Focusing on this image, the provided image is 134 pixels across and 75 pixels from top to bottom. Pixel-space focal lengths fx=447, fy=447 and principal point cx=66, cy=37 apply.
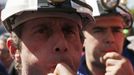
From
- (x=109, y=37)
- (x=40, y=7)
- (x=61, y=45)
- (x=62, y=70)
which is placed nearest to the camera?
(x=62, y=70)

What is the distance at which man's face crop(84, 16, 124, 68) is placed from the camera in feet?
13.2

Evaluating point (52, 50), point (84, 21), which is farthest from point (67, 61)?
point (84, 21)

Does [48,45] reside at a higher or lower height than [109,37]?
higher

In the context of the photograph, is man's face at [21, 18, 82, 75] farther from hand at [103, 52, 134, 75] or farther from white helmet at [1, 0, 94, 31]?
hand at [103, 52, 134, 75]

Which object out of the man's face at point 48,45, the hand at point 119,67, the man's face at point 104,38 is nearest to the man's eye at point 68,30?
the man's face at point 48,45

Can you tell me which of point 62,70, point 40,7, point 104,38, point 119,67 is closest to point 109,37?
point 104,38

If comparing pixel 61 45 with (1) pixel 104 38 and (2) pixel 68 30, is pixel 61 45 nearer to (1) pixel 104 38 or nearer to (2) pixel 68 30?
(2) pixel 68 30

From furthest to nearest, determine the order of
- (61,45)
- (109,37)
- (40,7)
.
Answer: (109,37) < (40,7) < (61,45)

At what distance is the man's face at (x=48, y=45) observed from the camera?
241 centimetres

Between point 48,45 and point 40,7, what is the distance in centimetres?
24

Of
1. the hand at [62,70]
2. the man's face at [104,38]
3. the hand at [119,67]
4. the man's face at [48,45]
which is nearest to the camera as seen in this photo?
the hand at [62,70]

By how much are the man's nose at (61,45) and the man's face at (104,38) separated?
4.99 feet

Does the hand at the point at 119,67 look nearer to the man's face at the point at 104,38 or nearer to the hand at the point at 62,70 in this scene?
the hand at the point at 62,70

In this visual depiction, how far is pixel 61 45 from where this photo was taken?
2432mm
